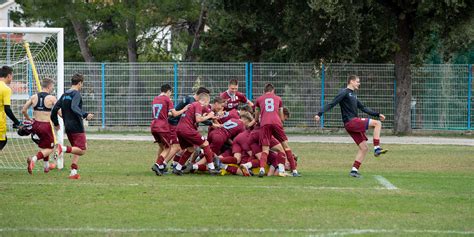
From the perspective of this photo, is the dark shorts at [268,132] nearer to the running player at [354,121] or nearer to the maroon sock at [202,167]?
the running player at [354,121]

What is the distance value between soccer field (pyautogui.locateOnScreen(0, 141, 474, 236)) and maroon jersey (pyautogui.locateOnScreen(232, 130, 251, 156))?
2.32 feet

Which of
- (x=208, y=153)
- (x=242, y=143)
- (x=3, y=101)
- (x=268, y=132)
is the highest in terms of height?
(x=3, y=101)

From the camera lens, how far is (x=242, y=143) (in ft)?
54.9

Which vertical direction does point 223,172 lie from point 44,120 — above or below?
below

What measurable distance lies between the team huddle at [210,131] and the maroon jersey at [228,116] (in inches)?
0.8

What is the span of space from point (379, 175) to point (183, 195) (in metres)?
5.20

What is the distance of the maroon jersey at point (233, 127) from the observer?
56.3ft

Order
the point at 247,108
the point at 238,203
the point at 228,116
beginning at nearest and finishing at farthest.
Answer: the point at 238,203 < the point at 228,116 < the point at 247,108

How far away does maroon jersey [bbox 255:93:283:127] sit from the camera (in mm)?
16234

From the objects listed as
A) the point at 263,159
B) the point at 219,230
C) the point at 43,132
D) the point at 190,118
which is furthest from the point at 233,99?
the point at 219,230

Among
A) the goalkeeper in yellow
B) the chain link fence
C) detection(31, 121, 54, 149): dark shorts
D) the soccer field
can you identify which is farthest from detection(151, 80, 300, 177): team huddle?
the chain link fence

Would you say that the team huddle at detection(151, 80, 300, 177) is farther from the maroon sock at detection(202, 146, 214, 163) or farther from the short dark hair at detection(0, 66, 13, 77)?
the short dark hair at detection(0, 66, 13, 77)

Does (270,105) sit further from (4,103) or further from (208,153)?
(4,103)

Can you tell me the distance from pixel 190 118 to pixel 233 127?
1311mm
